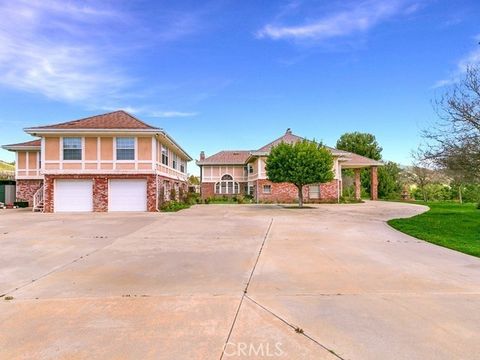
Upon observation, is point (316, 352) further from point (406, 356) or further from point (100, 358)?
point (100, 358)

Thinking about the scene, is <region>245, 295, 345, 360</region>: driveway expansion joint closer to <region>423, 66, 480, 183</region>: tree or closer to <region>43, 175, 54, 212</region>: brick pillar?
<region>423, 66, 480, 183</region>: tree

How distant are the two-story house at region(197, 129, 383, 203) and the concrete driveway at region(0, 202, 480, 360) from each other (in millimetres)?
21111

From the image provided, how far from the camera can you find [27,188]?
25969 millimetres

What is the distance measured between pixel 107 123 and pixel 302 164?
13450 millimetres

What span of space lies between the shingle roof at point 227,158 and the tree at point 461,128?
24023mm

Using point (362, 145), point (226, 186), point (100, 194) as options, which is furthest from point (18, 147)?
point (362, 145)

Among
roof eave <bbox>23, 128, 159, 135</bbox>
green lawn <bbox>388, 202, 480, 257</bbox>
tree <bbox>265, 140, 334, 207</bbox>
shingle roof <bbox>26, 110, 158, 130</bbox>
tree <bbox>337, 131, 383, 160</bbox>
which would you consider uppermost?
tree <bbox>337, 131, 383, 160</bbox>

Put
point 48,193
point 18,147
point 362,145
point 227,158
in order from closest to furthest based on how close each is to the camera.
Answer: point 48,193 < point 18,147 < point 227,158 < point 362,145

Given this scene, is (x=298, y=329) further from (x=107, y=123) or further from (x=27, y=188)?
(x=27, y=188)

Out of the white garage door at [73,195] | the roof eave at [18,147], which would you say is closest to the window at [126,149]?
the white garage door at [73,195]

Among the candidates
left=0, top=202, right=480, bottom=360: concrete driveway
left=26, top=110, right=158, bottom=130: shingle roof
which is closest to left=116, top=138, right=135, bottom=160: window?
left=26, top=110, right=158, bottom=130: shingle roof

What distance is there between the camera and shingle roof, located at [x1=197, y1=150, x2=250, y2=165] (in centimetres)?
3762

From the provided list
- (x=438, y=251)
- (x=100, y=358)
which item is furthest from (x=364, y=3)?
(x=100, y=358)

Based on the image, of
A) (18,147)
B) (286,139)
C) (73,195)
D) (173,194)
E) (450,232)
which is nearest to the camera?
(450,232)
